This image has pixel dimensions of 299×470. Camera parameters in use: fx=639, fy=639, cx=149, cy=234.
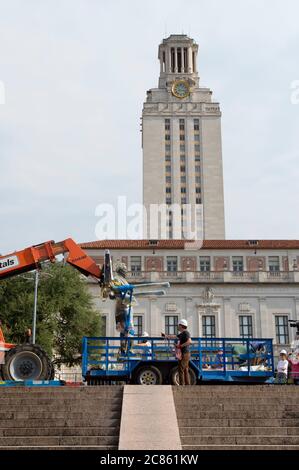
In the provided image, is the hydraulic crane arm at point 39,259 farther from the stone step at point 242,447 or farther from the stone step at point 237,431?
the stone step at point 242,447

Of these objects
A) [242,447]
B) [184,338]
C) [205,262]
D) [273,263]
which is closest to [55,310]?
[205,262]

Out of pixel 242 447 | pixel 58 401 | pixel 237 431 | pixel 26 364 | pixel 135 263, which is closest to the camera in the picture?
pixel 242 447

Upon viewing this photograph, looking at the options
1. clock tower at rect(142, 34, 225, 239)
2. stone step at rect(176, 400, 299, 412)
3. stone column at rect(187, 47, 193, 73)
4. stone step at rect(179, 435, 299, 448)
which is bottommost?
stone step at rect(179, 435, 299, 448)

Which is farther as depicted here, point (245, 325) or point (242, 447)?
point (245, 325)

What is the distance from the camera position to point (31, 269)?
21109mm

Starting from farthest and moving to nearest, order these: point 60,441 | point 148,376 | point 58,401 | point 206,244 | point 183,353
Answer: point 206,244 < point 148,376 < point 183,353 < point 58,401 < point 60,441

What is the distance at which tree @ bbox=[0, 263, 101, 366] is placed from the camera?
42.0 m

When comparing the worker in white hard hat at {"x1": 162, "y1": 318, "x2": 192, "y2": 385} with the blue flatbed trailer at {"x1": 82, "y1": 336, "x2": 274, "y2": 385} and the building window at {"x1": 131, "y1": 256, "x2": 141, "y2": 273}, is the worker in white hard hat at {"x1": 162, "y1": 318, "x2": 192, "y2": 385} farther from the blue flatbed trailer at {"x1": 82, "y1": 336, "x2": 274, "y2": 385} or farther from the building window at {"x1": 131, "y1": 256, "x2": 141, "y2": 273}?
the building window at {"x1": 131, "y1": 256, "x2": 141, "y2": 273}

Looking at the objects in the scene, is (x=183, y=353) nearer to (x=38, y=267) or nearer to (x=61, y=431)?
(x=61, y=431)

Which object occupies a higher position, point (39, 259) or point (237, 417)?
point (39, 259)

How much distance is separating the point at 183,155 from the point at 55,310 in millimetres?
74276

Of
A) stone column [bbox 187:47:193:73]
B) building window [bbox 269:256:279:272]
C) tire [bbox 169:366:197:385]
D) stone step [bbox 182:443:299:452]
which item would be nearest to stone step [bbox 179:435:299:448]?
stone step [bbox 182:443:299:452]

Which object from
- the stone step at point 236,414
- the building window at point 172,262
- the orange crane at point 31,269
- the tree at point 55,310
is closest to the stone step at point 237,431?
the stone step at point 236,414

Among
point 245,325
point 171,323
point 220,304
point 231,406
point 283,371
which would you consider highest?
point 220,304
